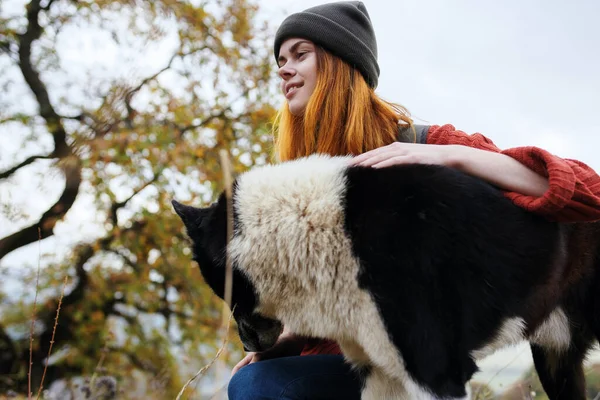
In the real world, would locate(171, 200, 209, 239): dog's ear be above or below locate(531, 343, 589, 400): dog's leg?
above

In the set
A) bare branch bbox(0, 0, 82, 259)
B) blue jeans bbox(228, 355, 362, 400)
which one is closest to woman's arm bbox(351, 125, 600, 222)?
blue jeans bbox(228, 355, 362, 400)

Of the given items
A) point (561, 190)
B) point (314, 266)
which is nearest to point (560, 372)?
point (561, 190)

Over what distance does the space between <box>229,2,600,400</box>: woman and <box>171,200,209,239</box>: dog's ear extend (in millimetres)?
565

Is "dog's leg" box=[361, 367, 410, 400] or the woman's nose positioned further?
the woman's nose

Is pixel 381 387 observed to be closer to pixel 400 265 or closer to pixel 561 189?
pixel 400 265

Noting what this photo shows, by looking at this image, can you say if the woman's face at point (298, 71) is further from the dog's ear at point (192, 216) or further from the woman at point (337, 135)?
the dog's ear at point (192, 216)

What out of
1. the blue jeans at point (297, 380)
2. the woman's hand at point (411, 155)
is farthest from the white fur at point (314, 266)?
the blue jeans at point (297, 380)

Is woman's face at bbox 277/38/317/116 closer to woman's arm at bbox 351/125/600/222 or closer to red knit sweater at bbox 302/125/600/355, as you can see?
woman's arm at bbox 351/125/600/222

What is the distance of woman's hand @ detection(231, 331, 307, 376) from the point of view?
207cm

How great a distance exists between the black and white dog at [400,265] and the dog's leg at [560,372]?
256mm

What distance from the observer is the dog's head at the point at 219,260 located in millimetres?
1665

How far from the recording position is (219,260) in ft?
5.50

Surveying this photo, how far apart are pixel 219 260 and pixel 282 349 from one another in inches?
24.9

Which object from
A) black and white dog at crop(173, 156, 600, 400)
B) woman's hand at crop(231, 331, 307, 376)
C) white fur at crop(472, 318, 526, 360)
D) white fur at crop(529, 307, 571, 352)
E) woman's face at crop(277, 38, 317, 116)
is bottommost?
woman's hand at crop(231, 331, 307, 376)
